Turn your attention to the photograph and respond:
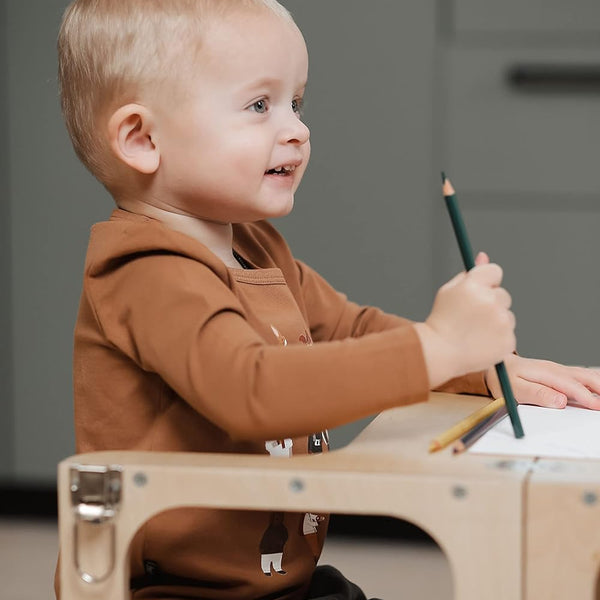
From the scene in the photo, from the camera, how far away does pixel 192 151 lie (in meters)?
0.84

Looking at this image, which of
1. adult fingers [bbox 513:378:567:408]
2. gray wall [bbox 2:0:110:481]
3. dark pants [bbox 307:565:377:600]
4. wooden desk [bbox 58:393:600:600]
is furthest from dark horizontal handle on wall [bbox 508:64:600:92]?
wooden desk [bbox 58:393:600:600]

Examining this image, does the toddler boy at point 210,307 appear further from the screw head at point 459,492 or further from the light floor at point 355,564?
the light floor at point 355,564

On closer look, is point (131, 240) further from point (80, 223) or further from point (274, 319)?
point (80, 223)

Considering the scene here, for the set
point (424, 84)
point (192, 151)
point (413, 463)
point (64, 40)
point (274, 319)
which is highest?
point (424, 84)

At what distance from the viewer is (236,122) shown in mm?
836

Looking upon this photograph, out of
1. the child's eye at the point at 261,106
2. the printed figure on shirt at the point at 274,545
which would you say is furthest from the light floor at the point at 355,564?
the child's eye at the point at 261,106

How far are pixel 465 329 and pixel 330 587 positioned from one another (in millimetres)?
287

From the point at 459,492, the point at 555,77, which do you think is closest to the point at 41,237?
the point at 555,77

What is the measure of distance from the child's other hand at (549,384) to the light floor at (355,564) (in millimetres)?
828

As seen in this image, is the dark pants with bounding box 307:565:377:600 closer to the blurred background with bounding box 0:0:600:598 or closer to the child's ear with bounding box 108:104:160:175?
the child's ear with bounding box 108:104:160:175

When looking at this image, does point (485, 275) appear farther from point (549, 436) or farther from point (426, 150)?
point (426, 150)

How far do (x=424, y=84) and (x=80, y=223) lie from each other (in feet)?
2.02

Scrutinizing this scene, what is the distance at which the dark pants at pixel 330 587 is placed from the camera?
88cm

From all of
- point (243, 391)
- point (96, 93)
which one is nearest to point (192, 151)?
point (96, 93)
